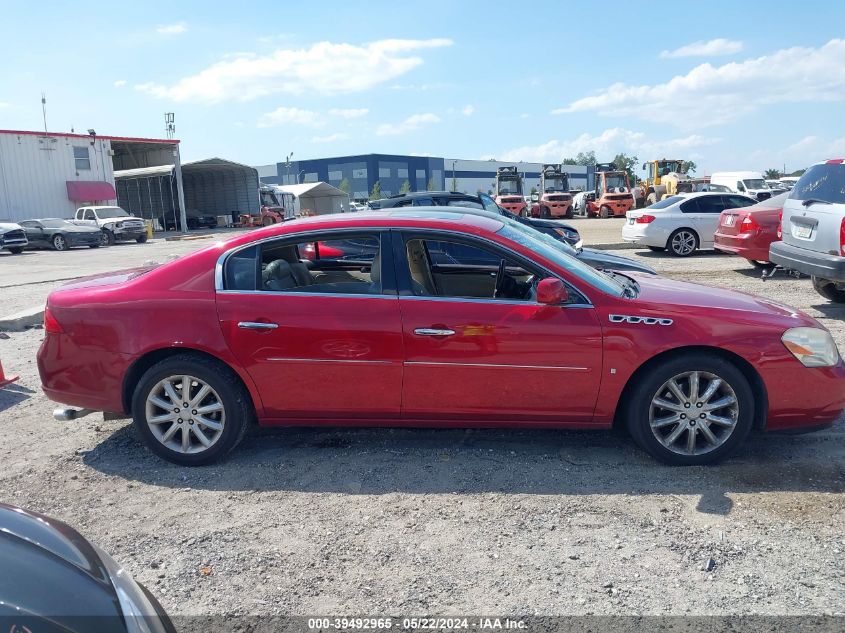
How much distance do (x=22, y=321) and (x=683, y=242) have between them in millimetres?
13328

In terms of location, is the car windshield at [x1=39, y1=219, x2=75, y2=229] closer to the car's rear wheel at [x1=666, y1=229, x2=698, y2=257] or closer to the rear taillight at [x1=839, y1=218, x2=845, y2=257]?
the car's rear wheel at [x1=666, y1=229, x2=698, y2=257]

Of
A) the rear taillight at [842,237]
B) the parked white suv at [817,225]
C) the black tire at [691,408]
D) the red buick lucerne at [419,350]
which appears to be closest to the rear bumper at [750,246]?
the parked white suv at [817,225]

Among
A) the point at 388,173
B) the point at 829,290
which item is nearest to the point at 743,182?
the point at 829,290

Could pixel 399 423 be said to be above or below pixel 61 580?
below

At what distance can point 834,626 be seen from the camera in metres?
2.74

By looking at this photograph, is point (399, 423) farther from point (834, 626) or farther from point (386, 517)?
point (834, 626)

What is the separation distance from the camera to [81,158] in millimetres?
36750

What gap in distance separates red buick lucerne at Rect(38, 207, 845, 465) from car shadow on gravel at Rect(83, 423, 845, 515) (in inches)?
7.6

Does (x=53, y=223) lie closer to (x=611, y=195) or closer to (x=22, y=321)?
(x=22, y=321)

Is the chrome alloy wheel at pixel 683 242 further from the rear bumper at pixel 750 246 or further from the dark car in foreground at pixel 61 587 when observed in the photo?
the dark car in foreground at pixel 61 587

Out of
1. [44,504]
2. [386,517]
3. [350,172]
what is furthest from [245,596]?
[350,172]

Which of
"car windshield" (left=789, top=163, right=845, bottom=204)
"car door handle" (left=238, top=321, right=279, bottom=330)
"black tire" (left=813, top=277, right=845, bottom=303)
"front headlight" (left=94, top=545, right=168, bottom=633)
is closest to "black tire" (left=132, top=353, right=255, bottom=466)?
"car door handle" (left=238, top=321, right=279, bottom=330)

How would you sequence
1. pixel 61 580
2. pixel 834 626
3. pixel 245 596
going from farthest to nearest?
pixel 245 596
pixel 834 626
pixel 61 580

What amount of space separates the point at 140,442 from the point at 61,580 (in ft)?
10.2
